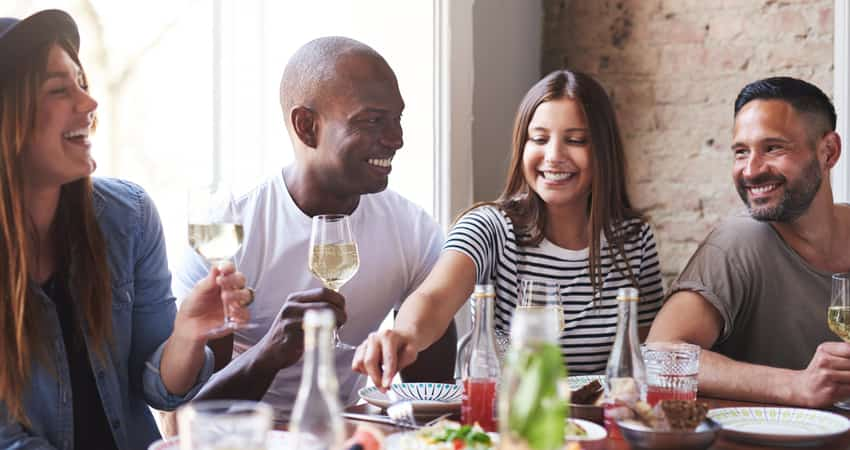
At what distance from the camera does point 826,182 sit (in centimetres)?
258

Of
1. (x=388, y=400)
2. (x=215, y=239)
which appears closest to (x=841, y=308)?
(x=388, y=400)

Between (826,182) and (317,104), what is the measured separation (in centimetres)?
140

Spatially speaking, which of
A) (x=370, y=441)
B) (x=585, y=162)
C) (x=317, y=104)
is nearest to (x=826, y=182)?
(x=585, y=162)

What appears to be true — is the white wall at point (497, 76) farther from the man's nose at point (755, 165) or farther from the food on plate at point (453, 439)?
the food on plate at point (453, 439)

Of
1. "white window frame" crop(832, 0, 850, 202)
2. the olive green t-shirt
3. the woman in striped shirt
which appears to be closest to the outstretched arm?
the woman in striped shirt

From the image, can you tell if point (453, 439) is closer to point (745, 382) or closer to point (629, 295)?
point (629, 295)

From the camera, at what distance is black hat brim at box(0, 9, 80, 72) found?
1749 millimetres

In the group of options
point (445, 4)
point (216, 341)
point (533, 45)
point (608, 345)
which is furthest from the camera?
point (533, 45)

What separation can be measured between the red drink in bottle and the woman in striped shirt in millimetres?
796

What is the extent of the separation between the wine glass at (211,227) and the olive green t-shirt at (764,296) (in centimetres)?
118

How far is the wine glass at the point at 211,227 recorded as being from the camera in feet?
6.05

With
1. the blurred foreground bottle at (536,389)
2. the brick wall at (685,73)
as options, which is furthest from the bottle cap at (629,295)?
the brick wall at (685,73)

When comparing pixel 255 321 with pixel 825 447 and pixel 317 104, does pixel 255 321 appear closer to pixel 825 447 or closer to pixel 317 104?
pixel 317 104

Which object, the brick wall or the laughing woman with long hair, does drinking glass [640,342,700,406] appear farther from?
the brick wall
